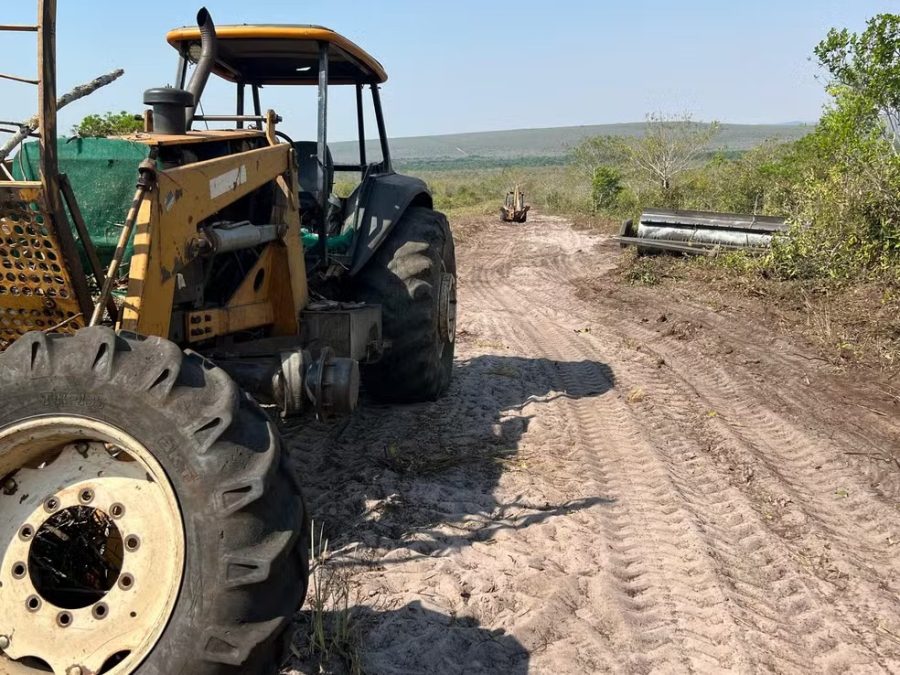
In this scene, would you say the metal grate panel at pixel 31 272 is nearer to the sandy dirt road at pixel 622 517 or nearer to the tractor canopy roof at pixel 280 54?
the sandy dirt road at pixel 622 517

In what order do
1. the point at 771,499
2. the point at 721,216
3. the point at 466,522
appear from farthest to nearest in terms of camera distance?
the point at 721,216, the point at 771,499, the point at 466,522

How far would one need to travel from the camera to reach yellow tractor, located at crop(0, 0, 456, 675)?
2123mm

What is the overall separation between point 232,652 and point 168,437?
0.59 m

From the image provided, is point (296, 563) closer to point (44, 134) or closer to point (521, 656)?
point (521, 656)

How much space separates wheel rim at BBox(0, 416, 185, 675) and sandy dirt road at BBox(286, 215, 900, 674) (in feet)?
2.74

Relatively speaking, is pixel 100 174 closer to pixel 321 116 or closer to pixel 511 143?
pixel 321 116

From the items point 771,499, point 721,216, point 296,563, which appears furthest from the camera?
point 721,216

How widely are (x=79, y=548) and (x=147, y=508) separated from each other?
349mm

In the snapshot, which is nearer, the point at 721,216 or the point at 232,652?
the point at 232,652

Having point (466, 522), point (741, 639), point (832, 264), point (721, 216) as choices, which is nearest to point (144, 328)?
point (466, 522)

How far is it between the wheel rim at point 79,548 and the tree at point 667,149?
28.2m

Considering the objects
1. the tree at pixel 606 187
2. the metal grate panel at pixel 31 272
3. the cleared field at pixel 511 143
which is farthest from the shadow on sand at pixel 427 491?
the cleared field at pixel 511 143

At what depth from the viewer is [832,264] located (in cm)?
946

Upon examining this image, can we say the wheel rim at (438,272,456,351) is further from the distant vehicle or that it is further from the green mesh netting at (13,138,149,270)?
the distant vehicle
